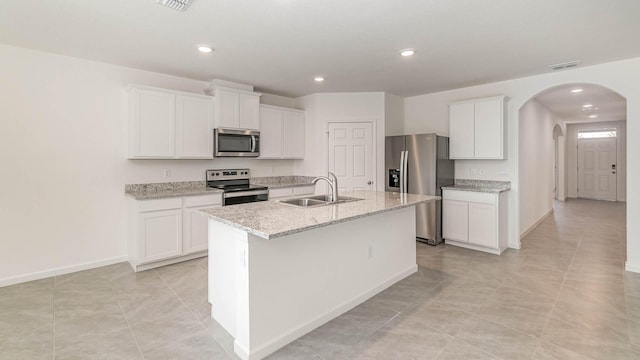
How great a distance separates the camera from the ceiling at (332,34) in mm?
2490

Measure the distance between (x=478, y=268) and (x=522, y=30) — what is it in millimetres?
2650

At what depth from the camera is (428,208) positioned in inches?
194

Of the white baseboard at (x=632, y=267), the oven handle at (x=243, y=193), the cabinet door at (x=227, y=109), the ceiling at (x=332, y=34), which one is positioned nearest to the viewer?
the ceiling at (x=332, y=34)

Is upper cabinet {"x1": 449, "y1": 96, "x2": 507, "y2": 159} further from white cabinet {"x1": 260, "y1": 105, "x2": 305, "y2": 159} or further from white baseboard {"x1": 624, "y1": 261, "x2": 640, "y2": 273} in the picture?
white cabinet {"x1": 260, "y1": 105, "x2": 305, "y2": 159}

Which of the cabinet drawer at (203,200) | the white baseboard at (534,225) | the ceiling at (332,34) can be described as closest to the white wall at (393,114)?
the ceiling at (332,34)

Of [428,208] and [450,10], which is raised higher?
[450,10]

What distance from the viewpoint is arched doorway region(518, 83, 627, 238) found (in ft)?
17.3

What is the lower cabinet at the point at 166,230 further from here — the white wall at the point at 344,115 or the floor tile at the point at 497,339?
the floor tile at the point at 497,339

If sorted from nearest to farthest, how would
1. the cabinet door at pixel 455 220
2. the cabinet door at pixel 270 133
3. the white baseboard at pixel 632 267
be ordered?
the white baseboard at pixel 632 267
the cabinet door at pixel 455 220
the cabinet door at pixel 270 133

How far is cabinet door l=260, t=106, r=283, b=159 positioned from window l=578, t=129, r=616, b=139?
10.2m

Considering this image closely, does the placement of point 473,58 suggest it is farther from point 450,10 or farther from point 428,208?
point 428,208

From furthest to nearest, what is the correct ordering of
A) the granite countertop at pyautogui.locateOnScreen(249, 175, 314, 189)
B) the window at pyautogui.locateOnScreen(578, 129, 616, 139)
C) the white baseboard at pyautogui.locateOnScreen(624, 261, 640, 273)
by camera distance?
the window at pyautogui.locateOnScreen(578, 129, 616, 139)
the granite countertop at pyautogui.locateOnScreen(249, 175, 314, 189)
the white baseboard at pyautogui.locateOnScreen(624, 261, 640, 273)

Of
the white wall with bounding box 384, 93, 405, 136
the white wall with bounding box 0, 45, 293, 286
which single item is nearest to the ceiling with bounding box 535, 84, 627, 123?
the white wall with bounding box 384, 93, 405, 136

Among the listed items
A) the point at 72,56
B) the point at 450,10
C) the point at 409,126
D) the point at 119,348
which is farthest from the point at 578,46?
the point at 72,56
